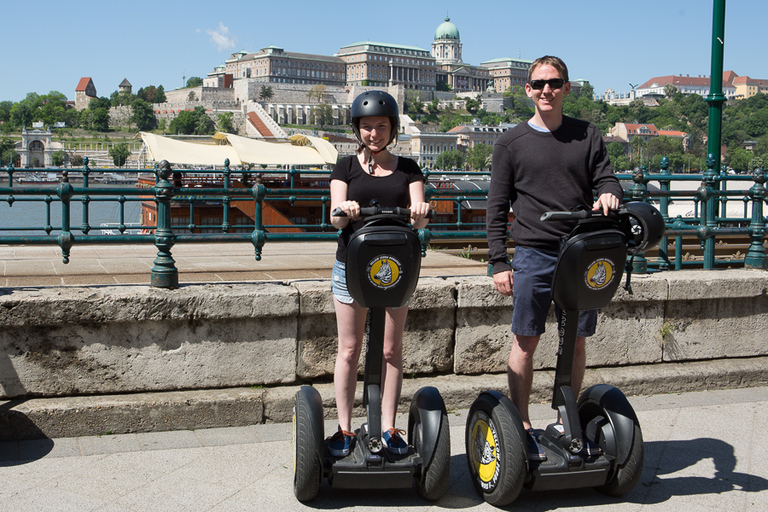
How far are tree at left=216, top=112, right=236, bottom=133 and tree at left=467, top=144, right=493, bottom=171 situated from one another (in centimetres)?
4573

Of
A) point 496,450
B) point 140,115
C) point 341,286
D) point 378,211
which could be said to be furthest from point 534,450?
point 140,115

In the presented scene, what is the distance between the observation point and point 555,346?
4.97 metres

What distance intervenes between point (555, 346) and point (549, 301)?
1.61 m

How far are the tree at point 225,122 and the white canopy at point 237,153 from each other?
120 meters

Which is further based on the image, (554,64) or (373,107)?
(554,64)

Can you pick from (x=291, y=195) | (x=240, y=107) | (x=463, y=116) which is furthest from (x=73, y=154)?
(x=291, y=195)

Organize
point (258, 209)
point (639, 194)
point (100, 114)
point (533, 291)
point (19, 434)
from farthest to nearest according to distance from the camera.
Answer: point (100, 114)
point (639, 194)
point (258, 209)
point (19, 434)
point (533, 291)

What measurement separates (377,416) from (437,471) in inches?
13.8

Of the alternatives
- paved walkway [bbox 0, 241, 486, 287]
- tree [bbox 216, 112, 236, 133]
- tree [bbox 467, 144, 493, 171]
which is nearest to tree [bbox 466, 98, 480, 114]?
tree [bbox 467, 144, 493, 171]

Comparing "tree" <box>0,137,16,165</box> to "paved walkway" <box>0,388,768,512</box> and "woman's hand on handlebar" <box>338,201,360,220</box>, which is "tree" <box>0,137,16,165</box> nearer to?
"paved walkway" <box>0,388,768,512</box>

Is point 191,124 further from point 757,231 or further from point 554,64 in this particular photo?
point 554,64

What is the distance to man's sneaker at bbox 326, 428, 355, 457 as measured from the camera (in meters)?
3.32

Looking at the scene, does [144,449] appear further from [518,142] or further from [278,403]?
[518,142]

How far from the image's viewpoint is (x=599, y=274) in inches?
125
